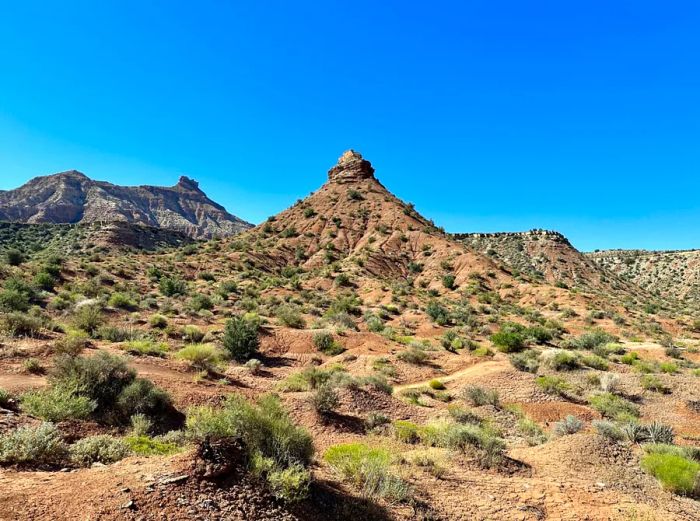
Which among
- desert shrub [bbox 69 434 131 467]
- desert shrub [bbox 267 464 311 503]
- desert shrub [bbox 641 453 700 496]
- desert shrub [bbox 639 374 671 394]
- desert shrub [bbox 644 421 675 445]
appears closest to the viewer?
desert shrub [bbox 267 464 311 503]

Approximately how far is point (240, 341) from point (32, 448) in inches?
514

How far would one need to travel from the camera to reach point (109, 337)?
18.3 metres

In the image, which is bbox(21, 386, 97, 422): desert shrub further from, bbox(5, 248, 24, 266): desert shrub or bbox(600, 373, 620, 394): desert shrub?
bbox(5, 248, 24, 266): desert shrub

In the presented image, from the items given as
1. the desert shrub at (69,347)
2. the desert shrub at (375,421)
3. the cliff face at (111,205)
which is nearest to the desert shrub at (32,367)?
the desert shrub at (69,347)

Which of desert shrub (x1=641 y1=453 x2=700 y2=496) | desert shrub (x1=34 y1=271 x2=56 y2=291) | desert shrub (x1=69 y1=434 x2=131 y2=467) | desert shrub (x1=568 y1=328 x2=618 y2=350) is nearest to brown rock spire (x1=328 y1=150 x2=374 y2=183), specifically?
desert shrub (x1=34 y1=271 x2=56 y2=291)

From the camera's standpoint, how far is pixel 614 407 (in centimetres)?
1376

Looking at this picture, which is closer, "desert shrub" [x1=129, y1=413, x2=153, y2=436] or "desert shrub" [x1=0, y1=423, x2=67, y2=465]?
"desert shrub" [x1=0, y1=423, x2=67, y2=465]

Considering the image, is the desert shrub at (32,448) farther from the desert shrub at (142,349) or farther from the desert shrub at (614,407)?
the desert shrub at (614,407)

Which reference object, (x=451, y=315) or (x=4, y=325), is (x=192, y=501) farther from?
(x=451, y=315)

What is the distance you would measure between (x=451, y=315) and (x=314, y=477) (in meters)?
27.3

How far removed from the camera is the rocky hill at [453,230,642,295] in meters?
63.3

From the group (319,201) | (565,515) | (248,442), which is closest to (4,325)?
(248,442)

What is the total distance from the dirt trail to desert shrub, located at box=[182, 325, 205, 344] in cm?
1109

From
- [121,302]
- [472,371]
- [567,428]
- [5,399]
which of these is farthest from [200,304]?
[567,428]
